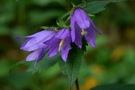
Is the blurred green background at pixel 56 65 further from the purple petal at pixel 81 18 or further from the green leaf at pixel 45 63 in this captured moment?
the purple petal at pixel 81 18

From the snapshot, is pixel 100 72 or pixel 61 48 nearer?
pixel 61 48

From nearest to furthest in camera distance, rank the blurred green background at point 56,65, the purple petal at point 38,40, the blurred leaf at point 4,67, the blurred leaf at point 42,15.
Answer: the purple petal at point 38,40
the blurred green background at point 56,65
the blurred leaf at point 4,67
the blurred leaf at point 42,15

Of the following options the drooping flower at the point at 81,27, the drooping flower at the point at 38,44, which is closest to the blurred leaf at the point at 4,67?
the drooping flower at the point at 38,44

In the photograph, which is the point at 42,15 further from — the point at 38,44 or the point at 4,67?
the point at 38,44

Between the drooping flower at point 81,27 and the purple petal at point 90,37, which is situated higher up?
the drooping flower at point 81,27

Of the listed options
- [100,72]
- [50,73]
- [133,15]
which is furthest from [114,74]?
[133,15]

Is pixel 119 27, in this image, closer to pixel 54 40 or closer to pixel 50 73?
pixel 50 73

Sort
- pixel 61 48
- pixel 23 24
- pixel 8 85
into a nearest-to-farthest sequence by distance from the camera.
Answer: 1. pixel 61 48
2. pixel 8 85
3. pixel 23 24

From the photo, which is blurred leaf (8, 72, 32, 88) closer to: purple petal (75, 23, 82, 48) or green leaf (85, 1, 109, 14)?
green leaf (85, 1, 109, 14)

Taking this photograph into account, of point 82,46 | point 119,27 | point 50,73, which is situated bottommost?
point 119,27
